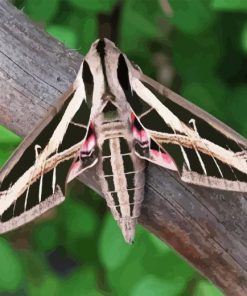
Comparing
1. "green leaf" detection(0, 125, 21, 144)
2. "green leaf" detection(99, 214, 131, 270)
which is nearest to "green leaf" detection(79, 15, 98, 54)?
"green leaf" detection(0, 125, 21, 144)

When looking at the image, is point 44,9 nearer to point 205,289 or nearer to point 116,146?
point 116,146

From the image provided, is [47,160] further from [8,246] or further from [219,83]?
[219,83]

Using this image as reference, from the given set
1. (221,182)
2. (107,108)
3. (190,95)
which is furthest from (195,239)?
(190,95)

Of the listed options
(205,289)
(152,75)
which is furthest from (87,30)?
(205,289)

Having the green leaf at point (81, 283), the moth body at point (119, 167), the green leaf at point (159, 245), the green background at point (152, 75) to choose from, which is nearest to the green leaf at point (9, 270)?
the green background at point (152, 75)

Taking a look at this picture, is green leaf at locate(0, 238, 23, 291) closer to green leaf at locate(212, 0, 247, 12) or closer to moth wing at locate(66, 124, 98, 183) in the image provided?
→ moth wing at locate(66, 124, 98, 183)

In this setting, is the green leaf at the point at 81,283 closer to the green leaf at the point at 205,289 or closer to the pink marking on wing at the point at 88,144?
the green leaf at the point at 205,289
